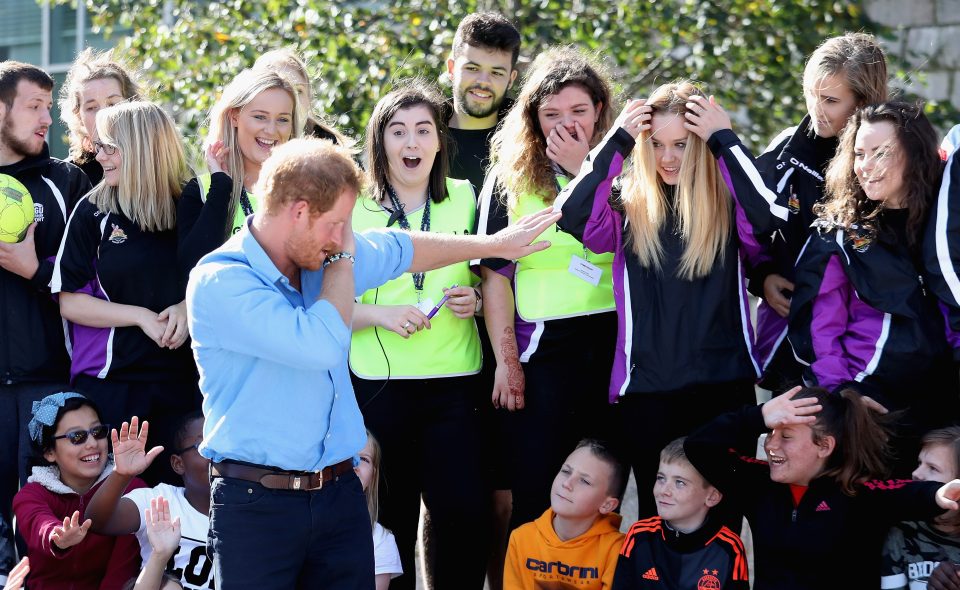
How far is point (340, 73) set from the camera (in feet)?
23.5

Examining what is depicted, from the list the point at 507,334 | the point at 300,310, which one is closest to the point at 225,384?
the point at 300,310

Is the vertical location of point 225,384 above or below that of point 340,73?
below

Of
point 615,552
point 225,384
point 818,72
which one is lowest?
point 615,552

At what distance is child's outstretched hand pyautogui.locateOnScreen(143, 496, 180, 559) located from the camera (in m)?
4.24

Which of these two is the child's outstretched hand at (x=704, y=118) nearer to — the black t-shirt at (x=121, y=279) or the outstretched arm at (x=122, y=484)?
the black t-shirt at (x=121, y=279)

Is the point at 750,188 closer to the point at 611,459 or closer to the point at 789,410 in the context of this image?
the point at 789,410

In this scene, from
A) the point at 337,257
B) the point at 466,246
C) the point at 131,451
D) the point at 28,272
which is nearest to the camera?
the point at 337,257

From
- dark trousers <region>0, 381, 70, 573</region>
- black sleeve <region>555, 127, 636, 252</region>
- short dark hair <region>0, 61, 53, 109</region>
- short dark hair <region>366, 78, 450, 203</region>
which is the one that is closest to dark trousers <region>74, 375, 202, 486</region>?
dark trousers <region>0, 381, 70, 573</region>

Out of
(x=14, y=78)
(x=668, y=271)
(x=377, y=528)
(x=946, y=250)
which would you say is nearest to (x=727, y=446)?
(x=668, y=271)

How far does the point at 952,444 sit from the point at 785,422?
589 millimetres

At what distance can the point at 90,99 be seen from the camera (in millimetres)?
5617

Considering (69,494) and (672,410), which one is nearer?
(672,410)

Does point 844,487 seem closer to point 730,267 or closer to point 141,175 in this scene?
point 730,267

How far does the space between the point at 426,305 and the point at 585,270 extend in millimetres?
632
